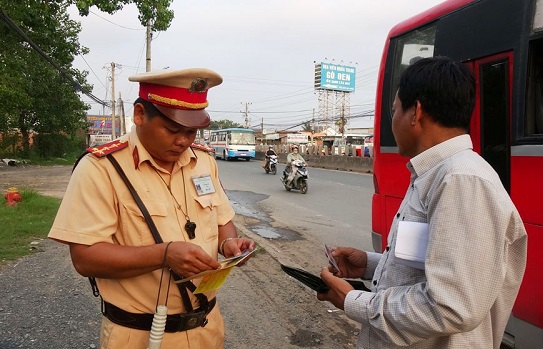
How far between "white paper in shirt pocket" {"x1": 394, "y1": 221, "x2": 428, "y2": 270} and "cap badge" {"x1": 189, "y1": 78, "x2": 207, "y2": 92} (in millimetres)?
934

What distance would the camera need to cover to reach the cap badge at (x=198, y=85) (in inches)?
66.0

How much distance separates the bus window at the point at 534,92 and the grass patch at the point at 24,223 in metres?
5.46

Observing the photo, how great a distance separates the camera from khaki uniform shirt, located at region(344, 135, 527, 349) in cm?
112

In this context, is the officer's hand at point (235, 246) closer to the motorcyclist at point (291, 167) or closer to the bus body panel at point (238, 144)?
the motorcyclist at point (291, 167)

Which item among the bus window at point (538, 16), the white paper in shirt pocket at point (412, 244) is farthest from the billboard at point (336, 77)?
the white paper in shirt pocket at point (412, 244)

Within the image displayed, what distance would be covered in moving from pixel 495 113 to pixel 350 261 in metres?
1.55

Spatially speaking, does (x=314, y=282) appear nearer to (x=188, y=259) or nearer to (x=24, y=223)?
(x=188, y=259)

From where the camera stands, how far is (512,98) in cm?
258

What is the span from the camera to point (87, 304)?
153 inches

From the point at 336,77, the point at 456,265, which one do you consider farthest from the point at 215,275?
the point at 336,77

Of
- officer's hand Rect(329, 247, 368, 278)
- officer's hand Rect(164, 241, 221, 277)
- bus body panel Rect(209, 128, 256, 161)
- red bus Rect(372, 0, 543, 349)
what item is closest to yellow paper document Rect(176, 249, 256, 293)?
officer's hand Rect(164, 241, 221, 277)

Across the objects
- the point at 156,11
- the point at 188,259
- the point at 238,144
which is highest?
the point at 156,11

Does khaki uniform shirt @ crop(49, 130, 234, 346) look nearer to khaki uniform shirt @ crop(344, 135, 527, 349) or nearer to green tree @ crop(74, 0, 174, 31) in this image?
khaki uniform shirt @ crop(344, 135, 527, 349)

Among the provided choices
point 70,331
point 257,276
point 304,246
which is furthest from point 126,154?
point 304,246
